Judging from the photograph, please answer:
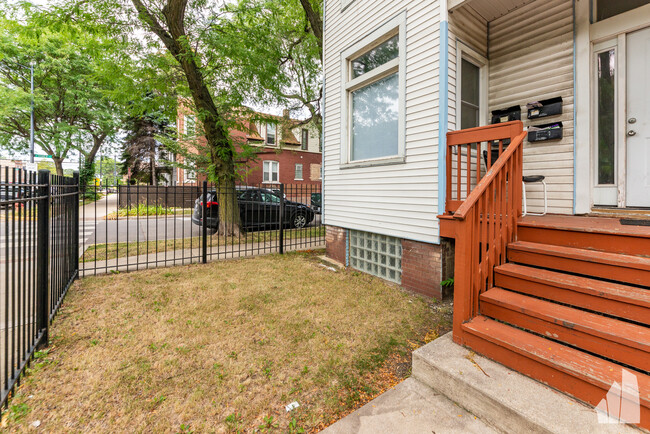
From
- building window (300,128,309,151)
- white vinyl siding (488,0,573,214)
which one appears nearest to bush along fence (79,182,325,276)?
white vinyl siding (488,0,573,214)

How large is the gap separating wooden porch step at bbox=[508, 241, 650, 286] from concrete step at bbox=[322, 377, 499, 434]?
1.48m

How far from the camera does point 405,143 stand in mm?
4066

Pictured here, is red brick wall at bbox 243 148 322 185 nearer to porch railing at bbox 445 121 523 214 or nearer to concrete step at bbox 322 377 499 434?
porch railing at bbox 445 121 523 214

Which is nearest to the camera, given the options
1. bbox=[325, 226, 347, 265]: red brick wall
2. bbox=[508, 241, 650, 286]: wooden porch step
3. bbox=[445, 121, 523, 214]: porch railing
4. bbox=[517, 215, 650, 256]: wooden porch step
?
bbox=[508, 241, 650, 286]: wooden porch step

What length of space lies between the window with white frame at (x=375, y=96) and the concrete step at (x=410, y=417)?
119 inches

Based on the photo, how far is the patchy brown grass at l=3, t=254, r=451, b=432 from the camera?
1.87 metres

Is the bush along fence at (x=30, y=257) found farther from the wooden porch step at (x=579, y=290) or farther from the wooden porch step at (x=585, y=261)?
the wooden porch step at (x=585, y=261)

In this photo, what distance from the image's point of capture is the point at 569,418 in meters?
1.53

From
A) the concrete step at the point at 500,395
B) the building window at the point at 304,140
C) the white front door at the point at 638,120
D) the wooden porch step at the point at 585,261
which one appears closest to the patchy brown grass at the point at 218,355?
the concrete step at the point at 500,395

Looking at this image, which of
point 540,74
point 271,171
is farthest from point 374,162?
point 271,171

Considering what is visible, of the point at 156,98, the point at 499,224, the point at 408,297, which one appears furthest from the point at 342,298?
the point at 156,98

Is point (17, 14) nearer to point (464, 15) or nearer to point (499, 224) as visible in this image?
point (464, 15)

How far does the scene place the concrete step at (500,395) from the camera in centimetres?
151

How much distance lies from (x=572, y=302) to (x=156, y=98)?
9.37 meters
